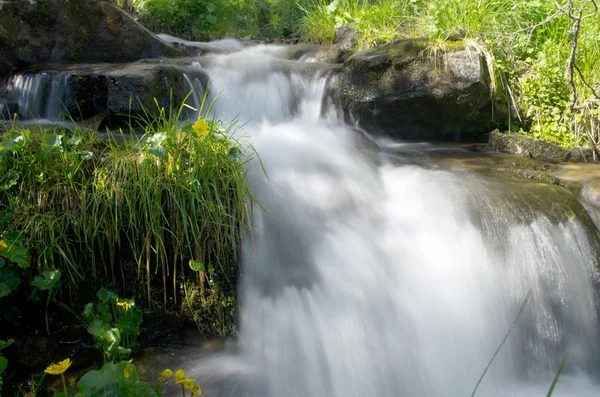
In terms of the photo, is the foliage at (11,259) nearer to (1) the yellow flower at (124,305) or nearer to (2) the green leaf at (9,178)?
(2) the green leaf at (9,178)

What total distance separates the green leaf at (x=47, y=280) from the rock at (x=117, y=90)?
8.08 ft

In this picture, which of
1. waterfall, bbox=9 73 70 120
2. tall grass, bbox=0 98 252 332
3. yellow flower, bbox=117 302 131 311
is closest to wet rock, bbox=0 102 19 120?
waterfall, bbox=9 73 70 120

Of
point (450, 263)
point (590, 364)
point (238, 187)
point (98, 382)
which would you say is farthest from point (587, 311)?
point (98, 382)

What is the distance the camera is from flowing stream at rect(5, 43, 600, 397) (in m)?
2.77

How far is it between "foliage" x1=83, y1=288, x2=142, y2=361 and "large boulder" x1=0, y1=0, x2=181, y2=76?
4.21 meters

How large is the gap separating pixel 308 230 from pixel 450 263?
37.5 inches

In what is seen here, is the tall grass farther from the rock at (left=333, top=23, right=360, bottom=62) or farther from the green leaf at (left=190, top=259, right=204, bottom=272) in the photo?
the rock at (left=333, top=23, right=360, bottom=62)

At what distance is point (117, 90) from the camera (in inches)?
187

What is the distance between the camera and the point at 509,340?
315cm

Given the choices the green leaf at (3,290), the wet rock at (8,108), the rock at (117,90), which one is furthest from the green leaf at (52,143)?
the wet rock at (8,108)

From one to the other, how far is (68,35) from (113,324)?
4.70 m

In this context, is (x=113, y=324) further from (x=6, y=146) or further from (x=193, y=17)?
(x=193, y=17)

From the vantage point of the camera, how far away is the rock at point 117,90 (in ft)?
15.6

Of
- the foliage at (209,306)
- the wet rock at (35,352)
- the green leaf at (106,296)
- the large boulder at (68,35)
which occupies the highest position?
the large boulder at (68,35)
